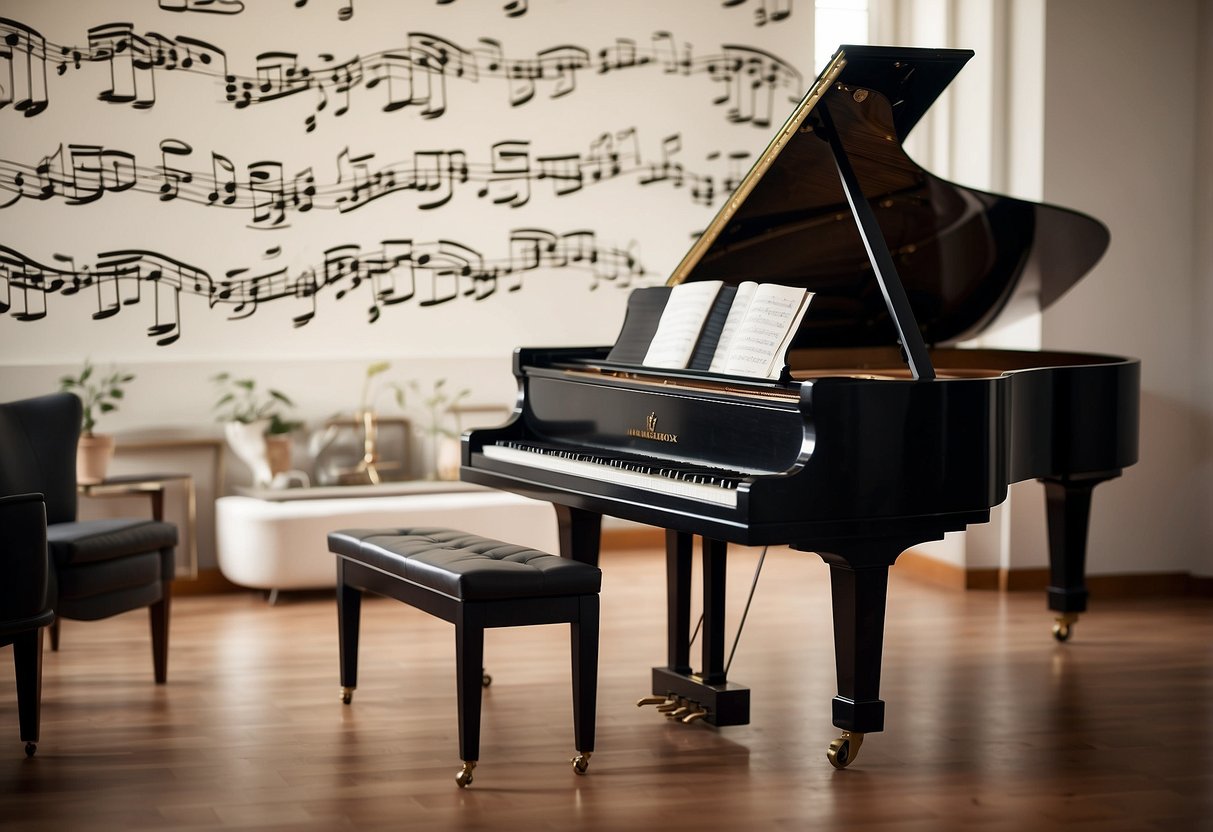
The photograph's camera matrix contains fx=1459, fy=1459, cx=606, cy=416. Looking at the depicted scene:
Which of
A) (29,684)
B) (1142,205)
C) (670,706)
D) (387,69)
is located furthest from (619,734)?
(387,69)

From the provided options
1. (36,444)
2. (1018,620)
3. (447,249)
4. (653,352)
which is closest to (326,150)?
(447,249)

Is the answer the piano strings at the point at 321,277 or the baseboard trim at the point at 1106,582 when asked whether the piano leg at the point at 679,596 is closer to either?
the baseboard trim at the point at 1106,582

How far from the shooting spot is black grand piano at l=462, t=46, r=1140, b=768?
11.4ft

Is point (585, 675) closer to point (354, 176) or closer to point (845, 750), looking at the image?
point (845, 750)

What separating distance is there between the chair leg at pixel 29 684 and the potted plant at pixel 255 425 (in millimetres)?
2653

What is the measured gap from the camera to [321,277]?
22.7 feet

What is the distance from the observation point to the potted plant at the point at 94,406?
6148mm

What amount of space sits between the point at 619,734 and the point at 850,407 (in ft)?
4.05

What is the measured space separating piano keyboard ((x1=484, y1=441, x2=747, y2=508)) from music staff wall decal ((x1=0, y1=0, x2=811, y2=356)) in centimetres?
266

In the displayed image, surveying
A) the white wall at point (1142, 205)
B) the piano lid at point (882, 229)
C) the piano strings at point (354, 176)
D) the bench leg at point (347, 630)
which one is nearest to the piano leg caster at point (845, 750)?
the piano lid at point (882, 229)

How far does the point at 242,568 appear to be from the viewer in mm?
6223

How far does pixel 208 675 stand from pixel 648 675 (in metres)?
1.48

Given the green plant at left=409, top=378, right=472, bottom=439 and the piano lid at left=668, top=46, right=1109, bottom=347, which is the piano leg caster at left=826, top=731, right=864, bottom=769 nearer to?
the piano lid at left=668, top=46, right=1109, bottom=347

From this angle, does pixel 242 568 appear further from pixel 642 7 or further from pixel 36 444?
pixel 642 7
